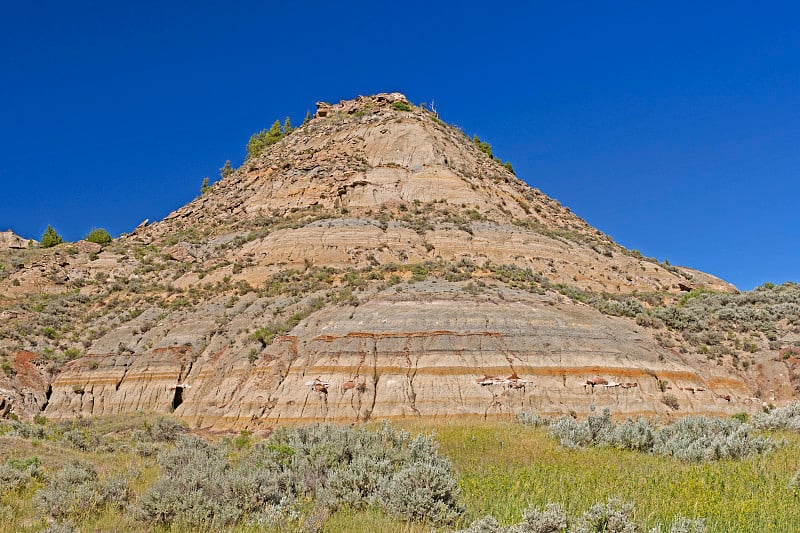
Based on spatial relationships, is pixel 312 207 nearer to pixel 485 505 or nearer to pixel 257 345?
pixel 257 345

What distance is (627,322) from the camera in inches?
1158

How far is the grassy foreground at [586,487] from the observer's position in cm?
702

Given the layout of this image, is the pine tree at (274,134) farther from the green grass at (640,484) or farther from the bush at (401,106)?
the green grass at (640,484)

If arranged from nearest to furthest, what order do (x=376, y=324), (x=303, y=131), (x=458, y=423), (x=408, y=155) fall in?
(x=458, y=423)
(x=376, y=324)
(x=408, y=155)
(x=303, y=131)

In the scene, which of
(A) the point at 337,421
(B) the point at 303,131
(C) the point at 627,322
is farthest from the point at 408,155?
(A) the point at 337,421

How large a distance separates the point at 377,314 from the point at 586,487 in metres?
18.3

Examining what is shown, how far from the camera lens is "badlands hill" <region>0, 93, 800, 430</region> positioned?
75.6 feet

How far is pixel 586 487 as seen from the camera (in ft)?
27.8

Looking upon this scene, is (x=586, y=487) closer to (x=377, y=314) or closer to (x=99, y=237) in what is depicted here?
(x=377, y=314)

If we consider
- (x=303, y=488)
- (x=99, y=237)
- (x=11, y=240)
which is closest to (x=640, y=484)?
(x=303, y=488)

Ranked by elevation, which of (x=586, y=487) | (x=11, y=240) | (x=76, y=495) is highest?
(x=11, y=240)

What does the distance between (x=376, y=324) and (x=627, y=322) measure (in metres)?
14.1

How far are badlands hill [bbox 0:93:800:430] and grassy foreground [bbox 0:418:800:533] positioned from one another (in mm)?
10032

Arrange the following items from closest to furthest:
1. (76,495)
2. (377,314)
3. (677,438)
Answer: (76,495) < (677,438) < (377,314)
